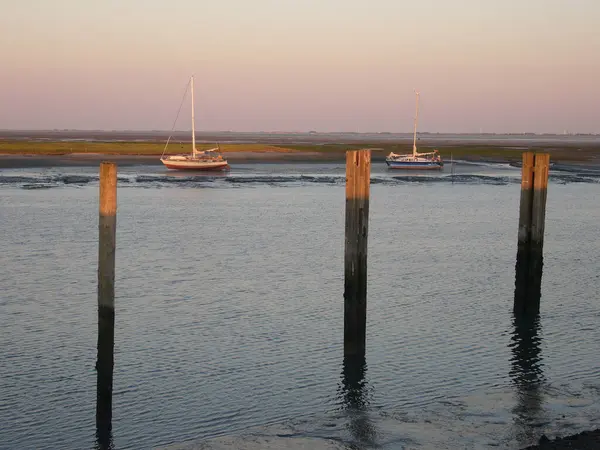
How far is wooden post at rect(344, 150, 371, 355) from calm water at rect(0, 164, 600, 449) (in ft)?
3.34

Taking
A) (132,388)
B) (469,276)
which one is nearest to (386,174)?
(469,276)

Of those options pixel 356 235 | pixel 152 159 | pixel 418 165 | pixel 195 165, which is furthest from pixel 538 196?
pixel 152 159

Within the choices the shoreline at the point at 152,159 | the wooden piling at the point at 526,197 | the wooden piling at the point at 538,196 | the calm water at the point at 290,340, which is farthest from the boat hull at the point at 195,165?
the wooden piling at the point at 538,196

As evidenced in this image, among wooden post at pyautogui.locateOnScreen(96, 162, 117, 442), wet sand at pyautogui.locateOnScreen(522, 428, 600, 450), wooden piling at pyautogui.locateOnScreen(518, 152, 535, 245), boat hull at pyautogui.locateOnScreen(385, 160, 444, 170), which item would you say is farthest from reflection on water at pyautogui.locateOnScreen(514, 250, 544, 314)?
boat hull at pyautogui.locateOnScreen(385, 160, 444, 170)

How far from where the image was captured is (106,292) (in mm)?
13781

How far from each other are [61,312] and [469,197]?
4176 centimetres

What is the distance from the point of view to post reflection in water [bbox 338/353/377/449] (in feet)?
43.0

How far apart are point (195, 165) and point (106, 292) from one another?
7236cm

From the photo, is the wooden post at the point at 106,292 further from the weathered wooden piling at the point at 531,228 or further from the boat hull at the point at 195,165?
the boat hull at the point at 195,165

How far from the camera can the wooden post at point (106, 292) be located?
1350cm

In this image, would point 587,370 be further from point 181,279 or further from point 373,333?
point 181,279

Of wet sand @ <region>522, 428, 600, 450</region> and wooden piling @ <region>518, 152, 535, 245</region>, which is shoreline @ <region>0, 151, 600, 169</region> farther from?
wet sand @ <region>522, 428, 600, 450</region>

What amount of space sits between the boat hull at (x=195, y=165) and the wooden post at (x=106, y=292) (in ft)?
234

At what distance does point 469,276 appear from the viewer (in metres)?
27.2
